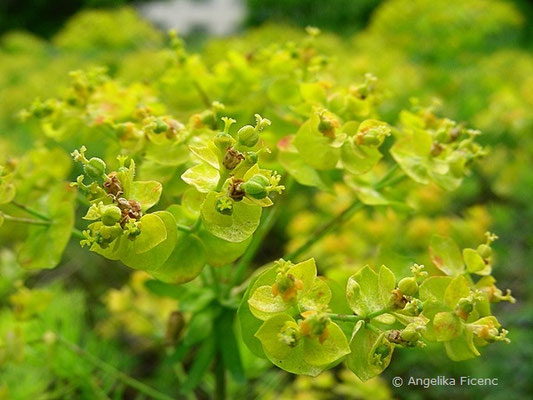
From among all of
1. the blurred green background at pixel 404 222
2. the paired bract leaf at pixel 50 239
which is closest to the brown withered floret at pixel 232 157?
the paired bract leaf at pixel 50 239

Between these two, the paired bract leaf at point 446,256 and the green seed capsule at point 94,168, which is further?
the paired bract leaf at point 446,256

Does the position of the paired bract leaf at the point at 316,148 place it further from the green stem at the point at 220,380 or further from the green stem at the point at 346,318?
the green stem at the point at 220,380

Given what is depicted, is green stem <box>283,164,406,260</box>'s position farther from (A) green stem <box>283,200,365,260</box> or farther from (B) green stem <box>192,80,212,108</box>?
(B) green stem <box>192,80,212,108</box>

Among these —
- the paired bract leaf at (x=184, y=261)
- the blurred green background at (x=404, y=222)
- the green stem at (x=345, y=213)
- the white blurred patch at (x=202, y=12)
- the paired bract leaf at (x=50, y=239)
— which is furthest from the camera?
the white blurred patch at (x=202, y=12)

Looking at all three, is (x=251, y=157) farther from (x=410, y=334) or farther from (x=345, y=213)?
(x=345, y=213)

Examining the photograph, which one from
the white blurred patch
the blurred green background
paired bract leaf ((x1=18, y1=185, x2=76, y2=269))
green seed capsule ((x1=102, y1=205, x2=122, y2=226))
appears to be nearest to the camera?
green seed capsule ((x1=102, y1=205, x2=122, y2=226))

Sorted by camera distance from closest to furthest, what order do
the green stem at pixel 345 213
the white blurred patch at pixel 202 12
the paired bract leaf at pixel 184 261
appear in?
the paired bract leaf at pixel 184 261 < the green stem at pixel 345 213 < the white blurred patch at pixel 202 12

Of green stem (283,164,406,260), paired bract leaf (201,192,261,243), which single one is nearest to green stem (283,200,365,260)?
green stem (283,164,406,260)
